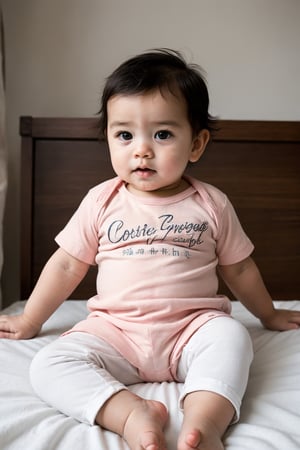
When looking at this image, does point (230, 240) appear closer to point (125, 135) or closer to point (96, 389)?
point (125, 135)

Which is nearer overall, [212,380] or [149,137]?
[212,380]

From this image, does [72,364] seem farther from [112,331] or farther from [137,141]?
[137,141]

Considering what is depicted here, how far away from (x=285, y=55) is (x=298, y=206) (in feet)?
1.79

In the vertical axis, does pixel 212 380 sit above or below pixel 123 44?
below

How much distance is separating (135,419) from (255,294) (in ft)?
1.66

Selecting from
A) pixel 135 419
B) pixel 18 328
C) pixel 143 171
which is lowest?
pixel 18 328

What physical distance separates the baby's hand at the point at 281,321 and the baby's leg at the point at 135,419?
494 millimetres

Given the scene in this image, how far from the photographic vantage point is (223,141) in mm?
1572

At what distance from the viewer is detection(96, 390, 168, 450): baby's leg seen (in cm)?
63

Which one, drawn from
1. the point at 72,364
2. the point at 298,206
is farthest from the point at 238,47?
the point at 72,364

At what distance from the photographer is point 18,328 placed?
108 cm

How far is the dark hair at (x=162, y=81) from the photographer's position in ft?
3.11

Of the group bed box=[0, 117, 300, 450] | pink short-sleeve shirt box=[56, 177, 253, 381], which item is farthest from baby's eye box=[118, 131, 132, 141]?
bed box=[0, 117, 300, 450]

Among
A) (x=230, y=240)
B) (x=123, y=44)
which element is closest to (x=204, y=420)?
(x=230, y=240)
